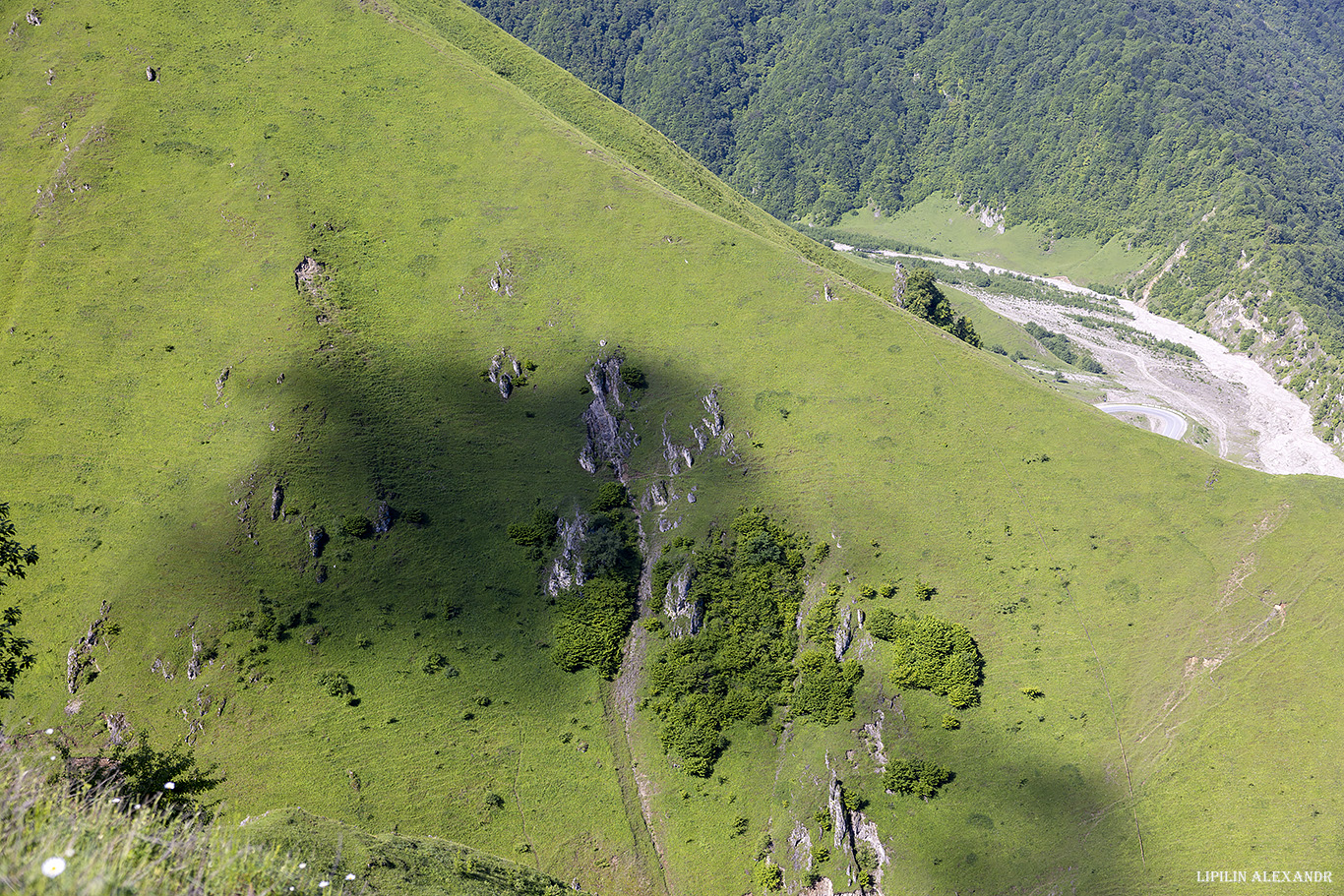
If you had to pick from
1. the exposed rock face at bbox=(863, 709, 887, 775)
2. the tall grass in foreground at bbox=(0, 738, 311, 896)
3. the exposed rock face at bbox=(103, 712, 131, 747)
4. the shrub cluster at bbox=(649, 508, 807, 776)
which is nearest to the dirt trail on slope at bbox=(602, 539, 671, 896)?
the shrub cluster at bbox=(649, 508, 807, 776)

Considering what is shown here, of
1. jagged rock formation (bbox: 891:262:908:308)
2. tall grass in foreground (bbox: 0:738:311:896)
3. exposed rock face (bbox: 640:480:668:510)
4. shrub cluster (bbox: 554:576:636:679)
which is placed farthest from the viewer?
jagged rock formation (bbox: 891:262:908:308)

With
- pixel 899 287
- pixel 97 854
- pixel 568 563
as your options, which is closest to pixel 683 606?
pixel 568 563

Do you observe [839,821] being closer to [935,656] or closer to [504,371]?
[935,656]

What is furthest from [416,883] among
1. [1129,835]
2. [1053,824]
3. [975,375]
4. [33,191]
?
[33,191]

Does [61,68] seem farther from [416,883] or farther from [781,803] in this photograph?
[781,803]

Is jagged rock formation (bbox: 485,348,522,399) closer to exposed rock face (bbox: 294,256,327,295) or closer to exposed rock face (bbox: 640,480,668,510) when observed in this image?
exposed rock face (bbox: 640,480,668,510)

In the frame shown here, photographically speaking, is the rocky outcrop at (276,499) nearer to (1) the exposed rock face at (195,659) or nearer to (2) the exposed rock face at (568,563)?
(1) the exposed rock face at (195,659)
